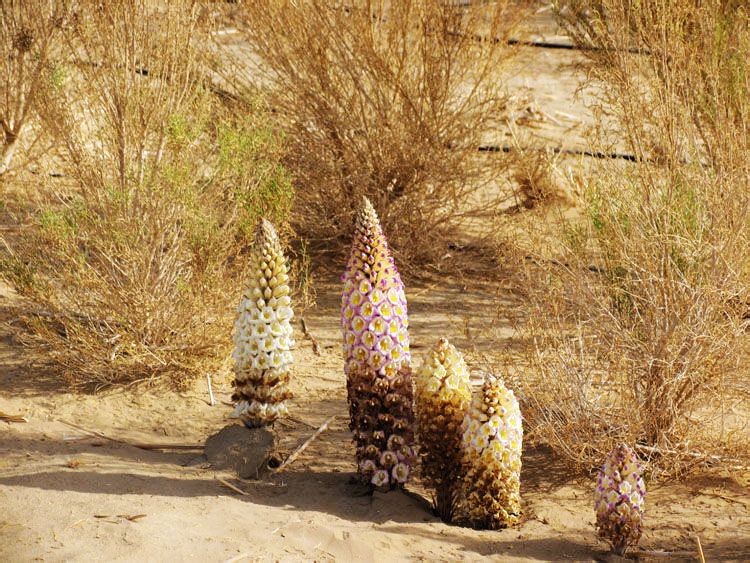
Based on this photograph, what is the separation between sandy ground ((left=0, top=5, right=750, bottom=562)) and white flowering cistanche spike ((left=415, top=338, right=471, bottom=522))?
15 centimetres

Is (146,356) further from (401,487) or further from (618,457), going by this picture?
(618,457)

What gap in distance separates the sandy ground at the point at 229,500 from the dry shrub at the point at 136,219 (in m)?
0.22

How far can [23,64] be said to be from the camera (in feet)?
21.9

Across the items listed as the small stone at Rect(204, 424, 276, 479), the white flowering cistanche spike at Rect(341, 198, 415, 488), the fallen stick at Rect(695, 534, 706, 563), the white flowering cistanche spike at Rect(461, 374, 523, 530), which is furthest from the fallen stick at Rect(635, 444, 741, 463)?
the small stone at Rect(204, 424, 276, 479)

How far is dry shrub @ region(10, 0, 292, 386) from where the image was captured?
4832 millimetres

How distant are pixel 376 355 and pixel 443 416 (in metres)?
0.34

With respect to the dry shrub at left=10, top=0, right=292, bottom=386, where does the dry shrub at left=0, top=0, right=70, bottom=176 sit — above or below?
above

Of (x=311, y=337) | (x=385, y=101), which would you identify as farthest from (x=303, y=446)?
(x=385, y=101)

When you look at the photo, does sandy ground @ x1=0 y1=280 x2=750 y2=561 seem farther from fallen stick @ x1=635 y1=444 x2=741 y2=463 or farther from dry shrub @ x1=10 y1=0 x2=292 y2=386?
dry shrub @ x1=10 y1=0 x2=292 y2=386

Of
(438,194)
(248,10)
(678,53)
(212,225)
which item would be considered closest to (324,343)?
(212,225)

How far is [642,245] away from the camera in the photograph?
165 inches

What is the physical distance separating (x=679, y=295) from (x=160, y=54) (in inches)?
103

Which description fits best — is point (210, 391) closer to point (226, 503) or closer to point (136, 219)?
point (136, 219)

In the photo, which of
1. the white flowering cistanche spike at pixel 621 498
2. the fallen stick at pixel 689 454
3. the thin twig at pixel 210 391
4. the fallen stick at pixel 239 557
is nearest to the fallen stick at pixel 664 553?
the white flowering cistanche spike at pixel 621 498
